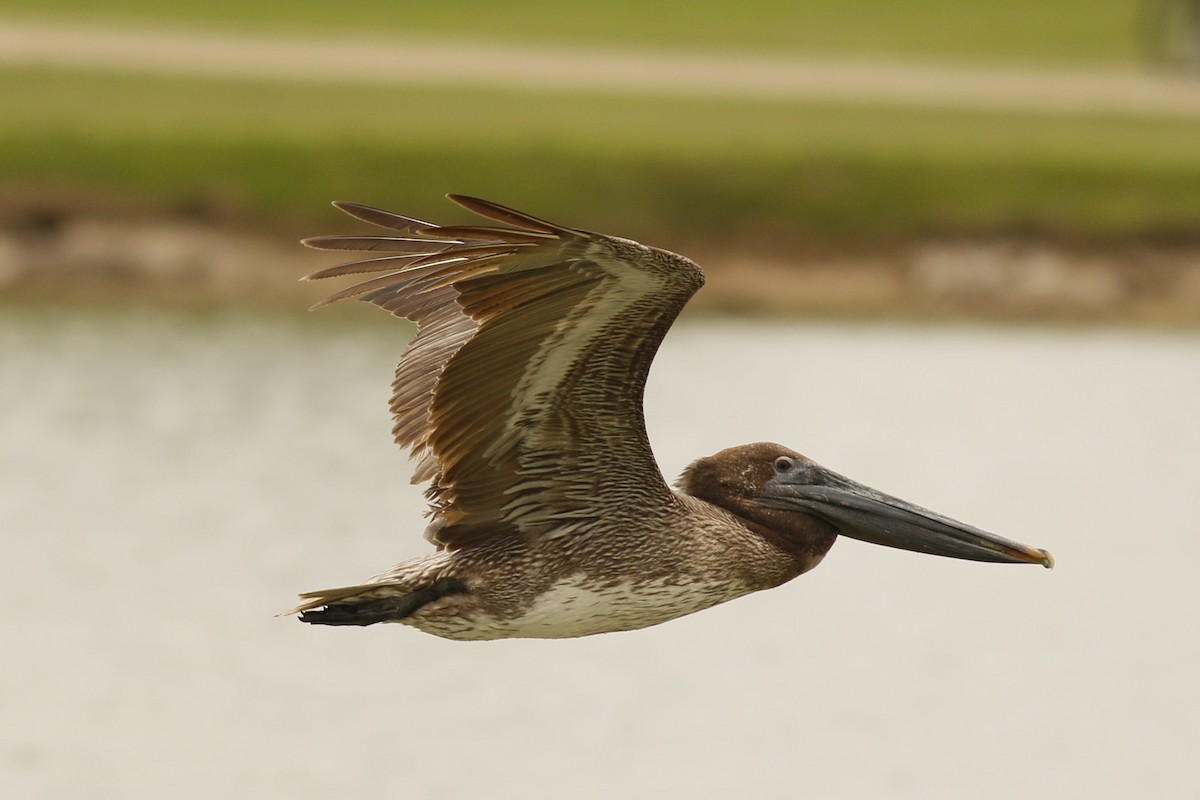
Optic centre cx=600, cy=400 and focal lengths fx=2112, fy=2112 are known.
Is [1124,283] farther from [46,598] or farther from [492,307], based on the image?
[492,307]

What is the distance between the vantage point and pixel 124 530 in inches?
484

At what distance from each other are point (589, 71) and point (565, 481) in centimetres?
2202

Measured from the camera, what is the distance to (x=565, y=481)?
6012 mm

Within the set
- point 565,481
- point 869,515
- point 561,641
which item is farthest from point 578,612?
point 561,641

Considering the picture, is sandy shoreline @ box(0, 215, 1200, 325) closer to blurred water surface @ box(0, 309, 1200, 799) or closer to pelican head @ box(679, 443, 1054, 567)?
blurred water surface @ box(0, 309, 1200, 799)

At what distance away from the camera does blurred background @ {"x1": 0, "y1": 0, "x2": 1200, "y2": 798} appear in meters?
9.80

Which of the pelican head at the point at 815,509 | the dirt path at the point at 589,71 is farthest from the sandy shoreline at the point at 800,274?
the pelican head at the point at 815,509

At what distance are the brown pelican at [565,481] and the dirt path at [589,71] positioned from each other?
19.5 metres

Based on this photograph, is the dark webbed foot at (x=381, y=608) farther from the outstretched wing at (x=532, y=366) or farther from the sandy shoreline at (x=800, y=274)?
the sandy shoreline at (x=800, y=274)

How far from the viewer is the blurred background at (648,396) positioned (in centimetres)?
980

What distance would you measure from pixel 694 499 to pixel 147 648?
5.02m

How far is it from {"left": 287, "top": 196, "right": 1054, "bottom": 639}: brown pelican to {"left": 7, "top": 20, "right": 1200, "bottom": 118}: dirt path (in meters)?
19.5

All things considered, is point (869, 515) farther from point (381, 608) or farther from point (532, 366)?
point (381, 608)

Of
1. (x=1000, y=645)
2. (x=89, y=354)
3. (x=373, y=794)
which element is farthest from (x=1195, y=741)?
(x=89, y=354)
